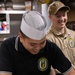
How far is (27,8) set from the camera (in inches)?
105

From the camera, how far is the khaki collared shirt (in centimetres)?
167

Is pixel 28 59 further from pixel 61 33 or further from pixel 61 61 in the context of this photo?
pixel 61 33

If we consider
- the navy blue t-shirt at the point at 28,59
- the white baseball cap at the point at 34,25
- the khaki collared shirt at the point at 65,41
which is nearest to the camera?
the white baseball cap at the point at 34,25

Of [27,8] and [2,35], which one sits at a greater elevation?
[27,8]

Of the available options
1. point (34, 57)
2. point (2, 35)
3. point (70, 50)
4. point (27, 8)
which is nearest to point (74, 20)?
point (27, 8)

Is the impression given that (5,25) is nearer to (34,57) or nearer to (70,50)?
(70,50)

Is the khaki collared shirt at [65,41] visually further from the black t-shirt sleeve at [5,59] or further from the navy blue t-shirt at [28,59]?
the black t-shirt sleeve at [5,59]

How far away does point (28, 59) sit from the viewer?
3.80ft

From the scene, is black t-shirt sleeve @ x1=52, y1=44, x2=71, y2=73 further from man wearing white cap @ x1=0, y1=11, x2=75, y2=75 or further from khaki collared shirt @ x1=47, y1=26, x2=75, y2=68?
khaki collared shirt @ x1=47, y1=26, x2=75, y2=68

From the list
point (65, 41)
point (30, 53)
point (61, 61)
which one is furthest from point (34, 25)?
point (65, 41)

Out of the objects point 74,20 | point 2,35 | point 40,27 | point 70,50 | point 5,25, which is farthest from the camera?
point 2,35

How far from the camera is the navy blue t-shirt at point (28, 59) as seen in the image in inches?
45.2

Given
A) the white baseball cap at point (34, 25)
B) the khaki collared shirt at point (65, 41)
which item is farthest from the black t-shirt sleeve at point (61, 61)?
the khaki collared shirt at point (65, 41)

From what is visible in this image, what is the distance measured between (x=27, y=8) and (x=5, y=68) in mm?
1675
